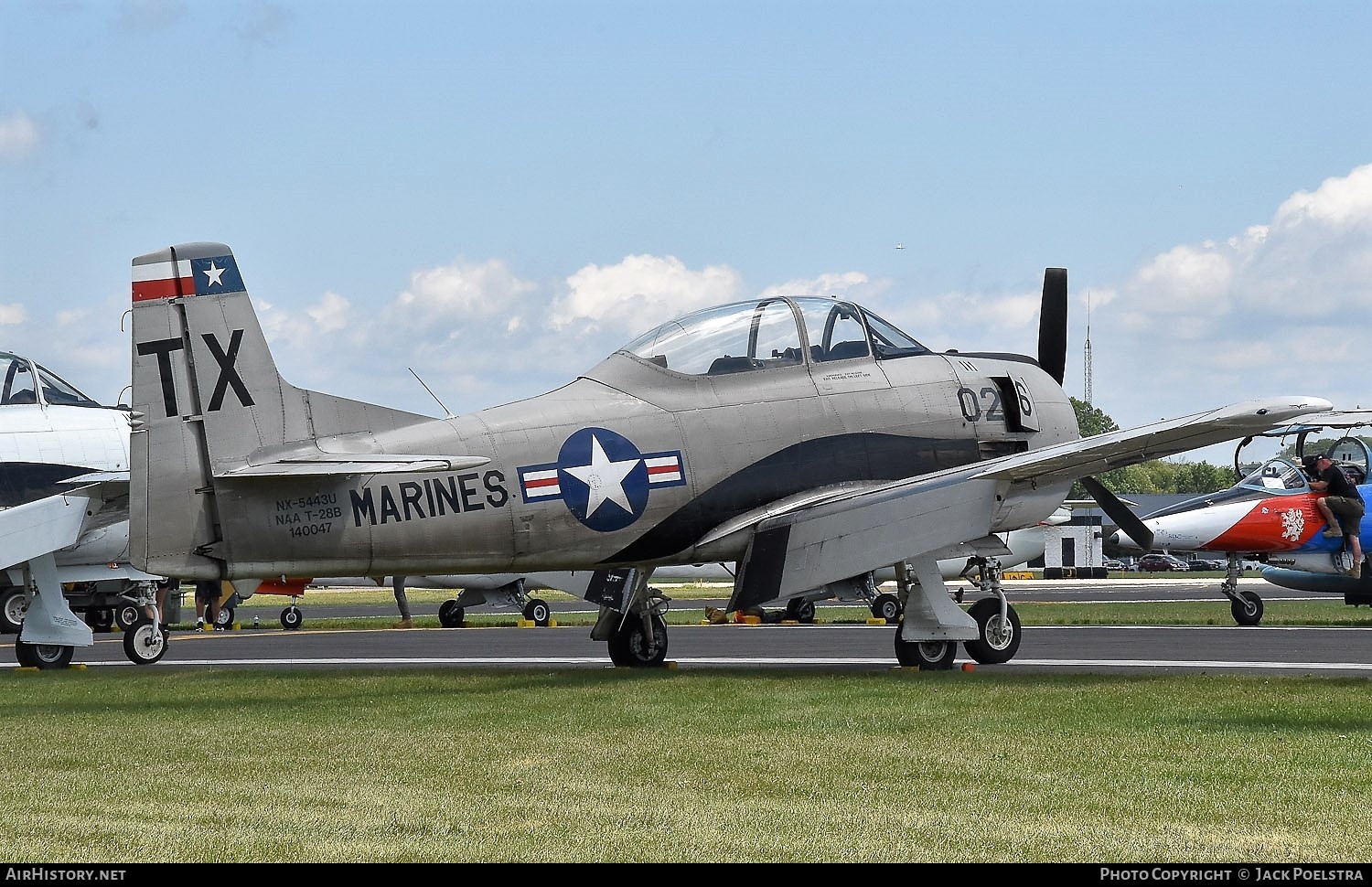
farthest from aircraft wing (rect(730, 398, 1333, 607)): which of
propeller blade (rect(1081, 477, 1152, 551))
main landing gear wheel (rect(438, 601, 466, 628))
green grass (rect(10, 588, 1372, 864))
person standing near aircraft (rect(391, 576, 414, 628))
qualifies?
main landing gear wheel (rect(438, 601, 466, 628))

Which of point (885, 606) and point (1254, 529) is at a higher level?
point (1254, 529)

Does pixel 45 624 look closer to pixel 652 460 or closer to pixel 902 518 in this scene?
pixel 652 460

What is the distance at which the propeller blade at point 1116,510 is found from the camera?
49.4 ft

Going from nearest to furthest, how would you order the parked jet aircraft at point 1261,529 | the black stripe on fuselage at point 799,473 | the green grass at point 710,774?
the green grass at point 710,774, the black stripe on fuselage at point 799,473, the parked jet aircraft at point 1261,529

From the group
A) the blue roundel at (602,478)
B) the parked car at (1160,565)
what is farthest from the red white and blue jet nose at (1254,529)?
the parked car at (1160,565)

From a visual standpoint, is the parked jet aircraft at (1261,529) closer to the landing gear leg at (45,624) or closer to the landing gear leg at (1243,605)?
the landing gear leg at (1243,605)

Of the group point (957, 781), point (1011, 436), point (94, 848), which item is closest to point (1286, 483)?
point (1011, 436)

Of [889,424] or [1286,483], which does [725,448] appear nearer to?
[889,424]

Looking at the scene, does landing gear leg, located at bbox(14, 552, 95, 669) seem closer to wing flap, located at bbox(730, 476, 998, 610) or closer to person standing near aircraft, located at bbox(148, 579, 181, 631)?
person standing near aircraft, located at bbox(148, 579, 181, 631)

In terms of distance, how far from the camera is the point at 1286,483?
77.1 ft

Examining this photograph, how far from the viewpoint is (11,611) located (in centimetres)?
1995

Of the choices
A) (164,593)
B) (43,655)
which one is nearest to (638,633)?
(43,655)

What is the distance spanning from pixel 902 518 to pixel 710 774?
569 cm

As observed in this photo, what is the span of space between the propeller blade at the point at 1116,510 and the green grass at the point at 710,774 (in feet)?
9.10
